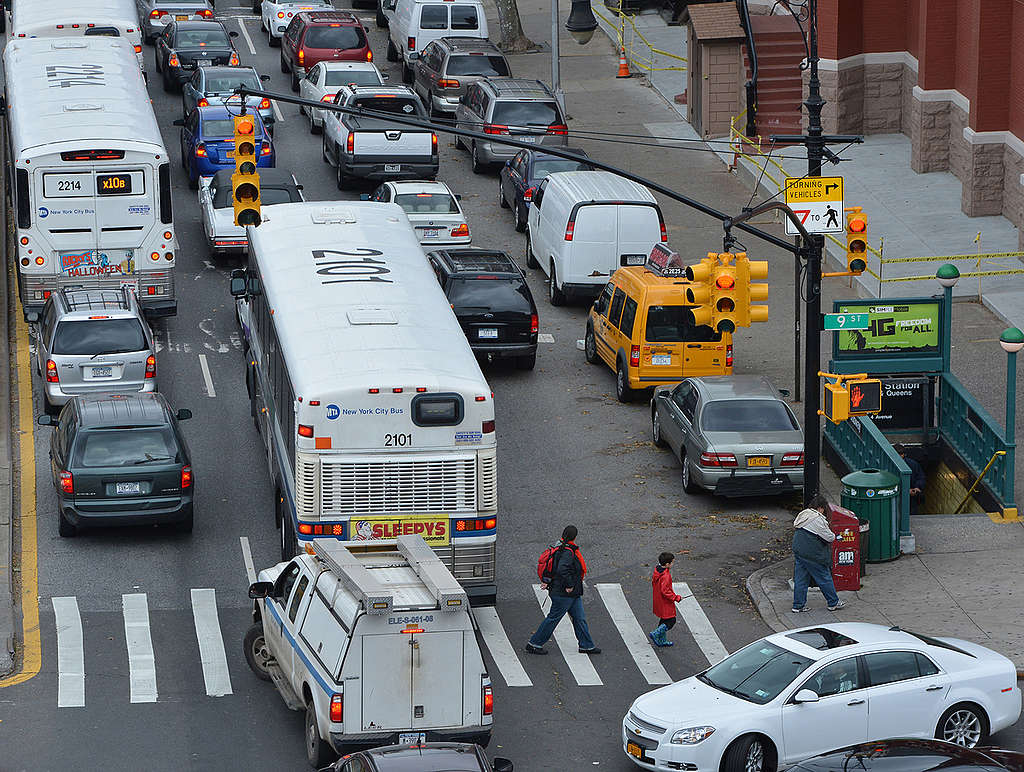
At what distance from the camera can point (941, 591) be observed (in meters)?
21.8

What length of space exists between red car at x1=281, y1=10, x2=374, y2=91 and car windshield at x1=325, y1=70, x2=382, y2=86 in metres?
2.63

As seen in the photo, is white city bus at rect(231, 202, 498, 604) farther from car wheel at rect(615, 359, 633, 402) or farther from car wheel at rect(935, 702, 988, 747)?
car wheel at rect(615, 359, 633, 402)

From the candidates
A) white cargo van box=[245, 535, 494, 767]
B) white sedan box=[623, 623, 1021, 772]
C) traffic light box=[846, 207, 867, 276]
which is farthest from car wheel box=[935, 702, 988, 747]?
traffic light box=[846, 207, 867, 276]

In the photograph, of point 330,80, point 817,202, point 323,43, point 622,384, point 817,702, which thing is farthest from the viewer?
point 323,43

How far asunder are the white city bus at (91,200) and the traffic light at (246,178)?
27.8 ft

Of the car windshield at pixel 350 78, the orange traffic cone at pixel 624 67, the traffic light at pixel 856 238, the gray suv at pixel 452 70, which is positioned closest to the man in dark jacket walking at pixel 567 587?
the traffic light at pixel 856 238

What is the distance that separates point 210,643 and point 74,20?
22.9 metres

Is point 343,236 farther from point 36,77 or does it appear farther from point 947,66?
point 947,66

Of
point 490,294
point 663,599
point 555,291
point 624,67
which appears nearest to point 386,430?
point 663,599

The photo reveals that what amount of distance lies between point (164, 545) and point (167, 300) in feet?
28.0

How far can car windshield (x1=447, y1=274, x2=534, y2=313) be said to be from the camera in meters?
30.2

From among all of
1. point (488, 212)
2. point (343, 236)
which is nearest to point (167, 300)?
point (343, 236)

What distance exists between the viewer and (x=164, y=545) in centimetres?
2359

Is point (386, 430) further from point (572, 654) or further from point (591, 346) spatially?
point (591, 346)
